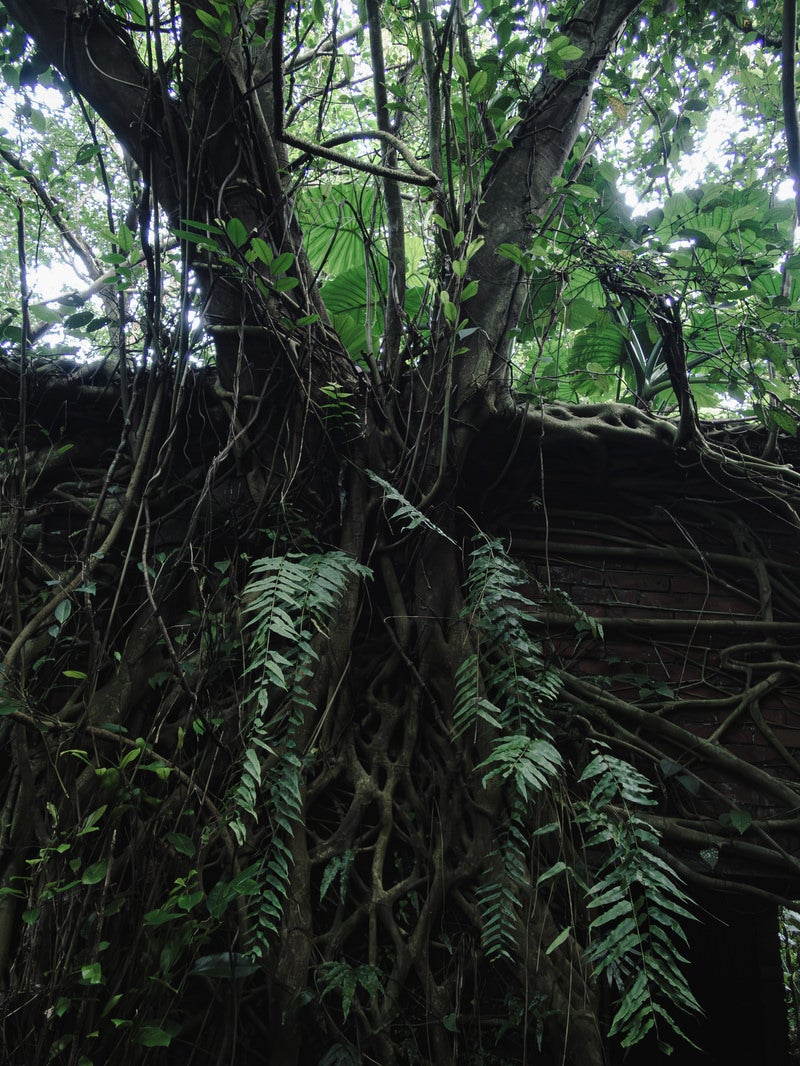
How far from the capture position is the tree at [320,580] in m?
1.57

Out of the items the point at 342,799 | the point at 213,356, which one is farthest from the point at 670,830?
the point at 213,356

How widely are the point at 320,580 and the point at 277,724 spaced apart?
1.35 feet

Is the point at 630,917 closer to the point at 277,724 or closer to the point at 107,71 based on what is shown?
the point at 277,724

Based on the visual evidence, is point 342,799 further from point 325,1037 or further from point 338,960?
point 325,1037

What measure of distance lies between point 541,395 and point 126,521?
1463mm

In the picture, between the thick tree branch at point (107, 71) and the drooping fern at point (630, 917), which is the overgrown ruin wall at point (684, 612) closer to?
the drooping fern at point (630, 917)

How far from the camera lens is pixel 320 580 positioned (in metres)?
1.72

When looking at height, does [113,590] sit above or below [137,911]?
above

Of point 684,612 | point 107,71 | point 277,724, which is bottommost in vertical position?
point 277,724

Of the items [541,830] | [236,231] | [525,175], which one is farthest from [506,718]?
[525,175]

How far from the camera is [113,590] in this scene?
7.10 ft

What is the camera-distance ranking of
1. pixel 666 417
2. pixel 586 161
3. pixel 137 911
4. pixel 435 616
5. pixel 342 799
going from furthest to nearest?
pixel 586 161 < pixel 666 417 < pixel 435 616 < pixel 342 799 < pixel 137 911

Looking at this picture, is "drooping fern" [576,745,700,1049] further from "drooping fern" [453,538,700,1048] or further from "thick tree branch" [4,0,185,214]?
"thick tree branch" [4,0,185,214]

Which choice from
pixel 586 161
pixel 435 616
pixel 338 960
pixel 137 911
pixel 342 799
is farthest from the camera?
pixel 586 161
